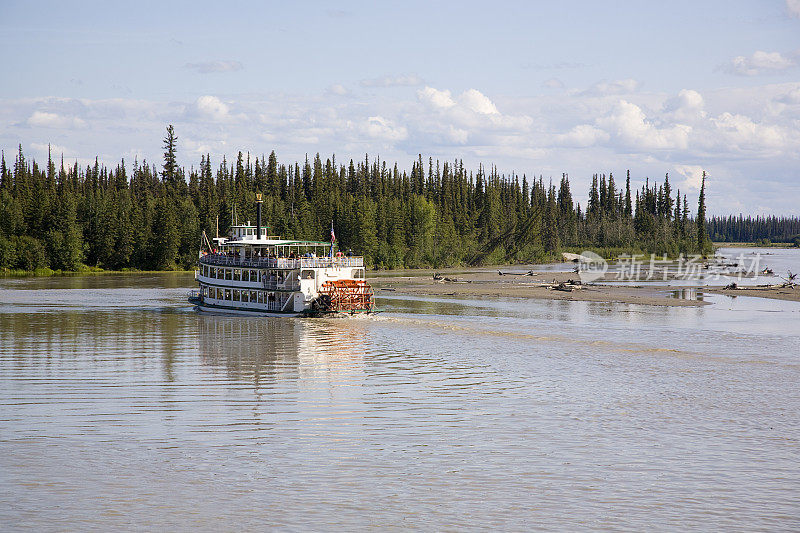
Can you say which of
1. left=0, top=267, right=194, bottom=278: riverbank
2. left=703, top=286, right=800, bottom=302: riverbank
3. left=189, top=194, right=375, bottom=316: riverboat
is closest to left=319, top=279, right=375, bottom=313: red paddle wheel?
left=189, top=194, right=375, bottom=316: riverboat

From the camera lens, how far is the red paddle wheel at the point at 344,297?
64188mm

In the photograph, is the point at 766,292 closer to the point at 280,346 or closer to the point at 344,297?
the point at 344,297

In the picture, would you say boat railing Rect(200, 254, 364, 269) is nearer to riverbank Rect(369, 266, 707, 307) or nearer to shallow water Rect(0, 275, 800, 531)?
shallow water Rect(0, 275, 800, 531)

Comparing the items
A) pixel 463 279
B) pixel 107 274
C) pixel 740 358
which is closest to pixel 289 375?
pixel 740 358

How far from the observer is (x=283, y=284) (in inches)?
2598

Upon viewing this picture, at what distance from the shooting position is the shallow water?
1922cm

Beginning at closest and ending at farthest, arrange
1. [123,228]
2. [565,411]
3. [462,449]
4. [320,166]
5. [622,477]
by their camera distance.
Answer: [622,477] → [462,449] → [565,411] → [123,228] → [320,166]

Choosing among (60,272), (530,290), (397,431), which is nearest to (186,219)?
(60,272)

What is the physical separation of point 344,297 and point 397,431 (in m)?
38.7

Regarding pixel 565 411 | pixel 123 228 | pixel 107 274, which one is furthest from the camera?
pixel 123 228

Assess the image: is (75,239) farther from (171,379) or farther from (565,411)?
(565,411)

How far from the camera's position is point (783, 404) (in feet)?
102

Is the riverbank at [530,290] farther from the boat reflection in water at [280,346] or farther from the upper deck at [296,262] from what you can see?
the boat reflection in water at [280,346]

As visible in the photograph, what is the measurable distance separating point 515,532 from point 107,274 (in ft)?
424
